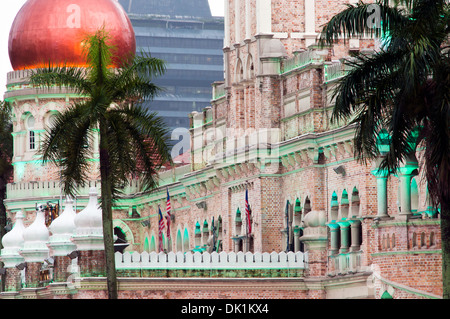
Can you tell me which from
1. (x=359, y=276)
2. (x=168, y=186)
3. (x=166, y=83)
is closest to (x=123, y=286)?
(x=359, y=276)

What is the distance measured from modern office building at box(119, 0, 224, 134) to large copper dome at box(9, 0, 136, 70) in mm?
91332

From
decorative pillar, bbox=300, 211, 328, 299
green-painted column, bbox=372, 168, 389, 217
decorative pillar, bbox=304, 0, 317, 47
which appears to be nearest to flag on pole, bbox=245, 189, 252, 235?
decorative pillar, bbox=300, 211, 328, 299

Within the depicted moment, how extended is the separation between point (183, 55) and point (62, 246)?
117773 millimetres

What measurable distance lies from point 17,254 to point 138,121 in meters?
16.1

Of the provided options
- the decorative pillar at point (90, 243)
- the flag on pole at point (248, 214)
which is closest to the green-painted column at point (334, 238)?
the flag on pole at point (248, 214)

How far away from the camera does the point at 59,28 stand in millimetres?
67062

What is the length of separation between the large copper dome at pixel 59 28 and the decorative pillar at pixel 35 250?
16799mm

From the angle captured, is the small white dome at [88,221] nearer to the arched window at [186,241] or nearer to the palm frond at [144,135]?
the palm frond at [144,135]

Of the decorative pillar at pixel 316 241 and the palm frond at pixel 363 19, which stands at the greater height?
the palm frond at pixel 363 19

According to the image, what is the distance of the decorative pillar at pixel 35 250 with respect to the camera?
1998 inches

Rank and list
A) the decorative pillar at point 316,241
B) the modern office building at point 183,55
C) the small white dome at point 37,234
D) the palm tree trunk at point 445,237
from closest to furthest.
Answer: the palm tree trunk at point 445,237
the decorative pillar at point 316,241
the small white dome at point 37,234
the modern office building at point 183,55

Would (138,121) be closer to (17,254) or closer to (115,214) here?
(17,254)

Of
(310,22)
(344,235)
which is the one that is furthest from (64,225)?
(310,22)

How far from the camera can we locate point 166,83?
16212 centimetres
